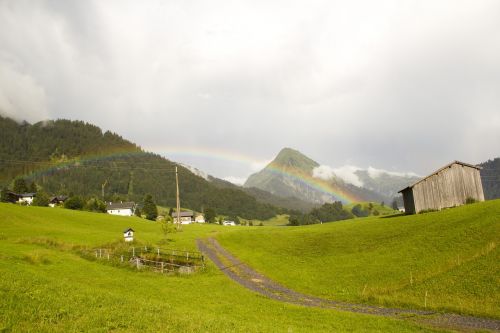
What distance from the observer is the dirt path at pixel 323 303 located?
23031 millimetres

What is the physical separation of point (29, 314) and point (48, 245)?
46.1 metres

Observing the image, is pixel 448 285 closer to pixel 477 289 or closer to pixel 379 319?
pixel 477 289

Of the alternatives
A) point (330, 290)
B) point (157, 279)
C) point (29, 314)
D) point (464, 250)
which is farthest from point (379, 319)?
point (157, 279)

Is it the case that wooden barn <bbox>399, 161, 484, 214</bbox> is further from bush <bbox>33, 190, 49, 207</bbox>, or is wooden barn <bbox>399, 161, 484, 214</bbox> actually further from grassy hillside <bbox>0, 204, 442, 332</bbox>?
bush <bbox>33, 190, 49, 207</bbox>

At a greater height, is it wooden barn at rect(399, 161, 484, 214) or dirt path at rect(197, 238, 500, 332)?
wooden barn at rect(399, 161, 484, 214)

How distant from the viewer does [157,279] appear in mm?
39906

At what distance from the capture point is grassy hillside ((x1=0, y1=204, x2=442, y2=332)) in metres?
15.7

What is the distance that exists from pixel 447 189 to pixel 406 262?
35805 millimetres

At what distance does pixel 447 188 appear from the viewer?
66.8 m

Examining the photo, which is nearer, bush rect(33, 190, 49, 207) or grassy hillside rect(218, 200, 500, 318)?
grassy hillside rect(218, 200, 500, 318)

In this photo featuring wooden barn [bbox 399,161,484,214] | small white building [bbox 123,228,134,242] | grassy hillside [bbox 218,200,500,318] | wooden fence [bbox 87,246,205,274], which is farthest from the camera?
small white building [bbox 123,228,134,242]

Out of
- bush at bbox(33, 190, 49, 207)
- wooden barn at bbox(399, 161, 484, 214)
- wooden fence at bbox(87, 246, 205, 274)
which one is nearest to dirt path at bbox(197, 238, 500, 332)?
wooden fence at bbox(87, 246, 205, 274)

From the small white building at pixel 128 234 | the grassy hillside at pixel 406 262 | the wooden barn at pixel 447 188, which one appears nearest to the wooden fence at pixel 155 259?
the grassy hillside at pixel 406 262

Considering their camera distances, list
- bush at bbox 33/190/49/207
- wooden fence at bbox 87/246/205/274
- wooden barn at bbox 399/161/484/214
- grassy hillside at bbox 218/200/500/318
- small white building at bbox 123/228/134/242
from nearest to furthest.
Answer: grassy hillside at bbox 218/200/500/318 < wooden fence at bbox 87/246/205/274 < wooden barn at bbox 399/161/484/214 < small white building at bbox 123/228/134/242 < bush at bbox 33/190/49/207
